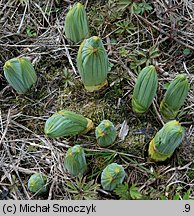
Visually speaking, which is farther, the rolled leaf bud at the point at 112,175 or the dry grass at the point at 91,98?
the dry grass at the point at 91,98

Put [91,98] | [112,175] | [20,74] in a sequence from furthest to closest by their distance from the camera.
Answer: [91,98] → [20,74] → [112,175]

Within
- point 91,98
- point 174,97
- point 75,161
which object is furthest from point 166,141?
point 91,98

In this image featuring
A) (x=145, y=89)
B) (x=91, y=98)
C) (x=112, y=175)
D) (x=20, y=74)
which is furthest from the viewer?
(x=91, y=98)

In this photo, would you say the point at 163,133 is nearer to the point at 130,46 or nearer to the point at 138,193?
the point at 138,193

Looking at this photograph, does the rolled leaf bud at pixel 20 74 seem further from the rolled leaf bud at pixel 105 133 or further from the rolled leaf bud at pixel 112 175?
the rolled leaf bud at pixel 112 175

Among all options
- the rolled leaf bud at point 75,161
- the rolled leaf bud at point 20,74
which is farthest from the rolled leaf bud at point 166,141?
the rolled leaf bud at point 20,74

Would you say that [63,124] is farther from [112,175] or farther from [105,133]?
[112,175]

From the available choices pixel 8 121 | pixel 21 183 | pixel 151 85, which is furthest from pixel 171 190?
pixel 8 121
